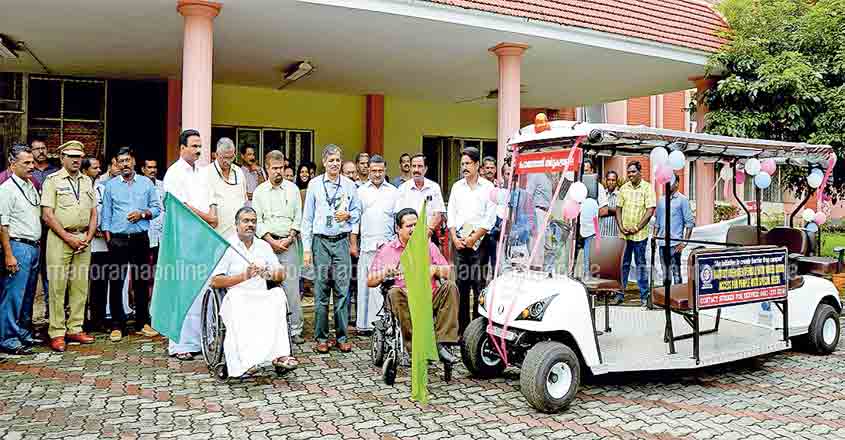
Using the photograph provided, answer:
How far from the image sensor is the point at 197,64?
7508 mm

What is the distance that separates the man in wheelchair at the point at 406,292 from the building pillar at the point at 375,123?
832 centimetres

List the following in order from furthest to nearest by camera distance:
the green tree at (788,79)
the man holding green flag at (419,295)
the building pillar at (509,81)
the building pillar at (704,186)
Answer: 1. the building pillar at (704,186)
2. the green tree at (788,79)
3. the building pillar at (509,81)
4. the man holding green flag at (419,295)

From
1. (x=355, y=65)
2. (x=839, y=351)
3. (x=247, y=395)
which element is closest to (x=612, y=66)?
(x=355, y=65)

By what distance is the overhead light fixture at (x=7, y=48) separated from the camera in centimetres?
947

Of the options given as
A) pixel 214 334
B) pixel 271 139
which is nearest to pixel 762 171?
pixel 214 334

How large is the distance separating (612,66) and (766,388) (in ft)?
20.8

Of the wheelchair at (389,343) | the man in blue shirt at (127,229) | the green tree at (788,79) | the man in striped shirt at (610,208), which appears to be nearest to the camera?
the wheelchair at (389,343)

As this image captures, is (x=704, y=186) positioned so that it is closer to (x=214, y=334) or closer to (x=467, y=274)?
(x=467, y=274)

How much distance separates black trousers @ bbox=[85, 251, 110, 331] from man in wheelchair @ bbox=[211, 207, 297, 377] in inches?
84.2

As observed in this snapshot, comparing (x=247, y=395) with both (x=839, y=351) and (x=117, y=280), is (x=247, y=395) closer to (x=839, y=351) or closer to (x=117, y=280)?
(x=117, y=280)

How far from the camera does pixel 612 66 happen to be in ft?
35.8

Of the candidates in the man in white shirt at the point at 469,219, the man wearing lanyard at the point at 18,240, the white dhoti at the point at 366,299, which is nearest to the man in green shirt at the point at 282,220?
the white dhoti at the point at 366,299

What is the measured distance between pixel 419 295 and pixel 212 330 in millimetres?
2015

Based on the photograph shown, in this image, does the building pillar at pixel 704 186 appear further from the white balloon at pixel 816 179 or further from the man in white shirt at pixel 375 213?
the man in white shirt at pixel 375 213
